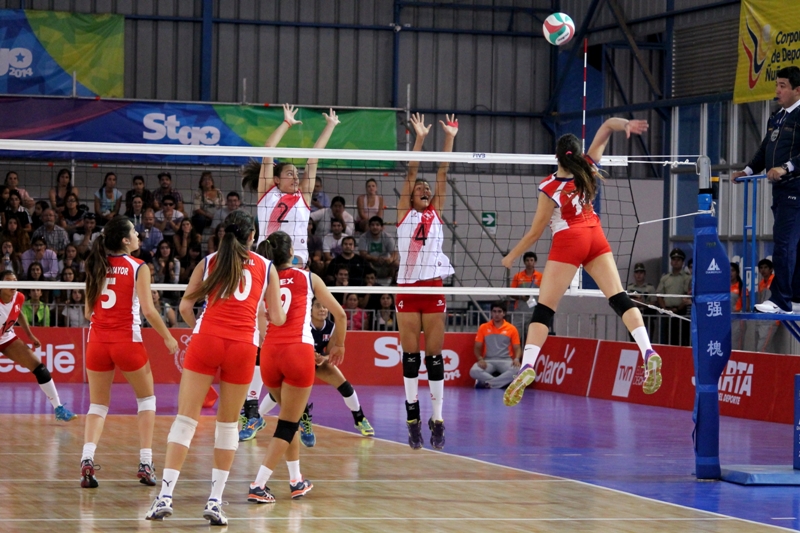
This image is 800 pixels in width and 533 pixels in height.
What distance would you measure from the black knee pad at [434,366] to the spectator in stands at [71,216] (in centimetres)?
858

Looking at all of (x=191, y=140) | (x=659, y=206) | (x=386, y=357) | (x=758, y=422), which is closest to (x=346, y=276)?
→ (x=386, y=357)

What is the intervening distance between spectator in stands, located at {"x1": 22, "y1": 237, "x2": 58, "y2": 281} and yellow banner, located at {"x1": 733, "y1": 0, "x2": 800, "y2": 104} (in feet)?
34.6

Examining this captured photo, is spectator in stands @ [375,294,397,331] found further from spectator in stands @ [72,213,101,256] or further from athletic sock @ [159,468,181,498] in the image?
athletic sock @ [159,468,181,498]

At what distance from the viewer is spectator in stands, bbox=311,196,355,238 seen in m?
15.9

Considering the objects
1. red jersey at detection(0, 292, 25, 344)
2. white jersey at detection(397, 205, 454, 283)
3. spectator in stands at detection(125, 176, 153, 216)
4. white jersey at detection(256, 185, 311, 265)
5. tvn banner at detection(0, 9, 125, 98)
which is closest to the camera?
white jersey at detection(397, 205, 454, 283)

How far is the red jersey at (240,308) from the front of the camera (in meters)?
6.12

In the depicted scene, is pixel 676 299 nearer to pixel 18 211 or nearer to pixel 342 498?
pixel 18 211

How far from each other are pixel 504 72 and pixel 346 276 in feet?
29.4

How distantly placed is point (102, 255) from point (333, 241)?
29.7 feet

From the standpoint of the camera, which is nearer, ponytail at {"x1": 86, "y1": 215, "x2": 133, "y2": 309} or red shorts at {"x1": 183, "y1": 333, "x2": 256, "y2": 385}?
red shorts at {"x1": 183, "y1": 333, "x2": 256, "y2": 385}

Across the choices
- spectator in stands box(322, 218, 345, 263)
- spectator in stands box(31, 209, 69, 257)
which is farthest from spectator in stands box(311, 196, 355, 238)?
spectator in stands box(31, 209, 69, 257)

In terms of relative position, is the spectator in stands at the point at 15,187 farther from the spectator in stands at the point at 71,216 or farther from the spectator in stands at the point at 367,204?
the spectator in stands at the point at 367,204

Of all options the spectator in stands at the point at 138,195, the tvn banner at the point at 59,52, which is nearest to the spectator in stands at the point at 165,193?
the spectator in stands at the point at 138,195

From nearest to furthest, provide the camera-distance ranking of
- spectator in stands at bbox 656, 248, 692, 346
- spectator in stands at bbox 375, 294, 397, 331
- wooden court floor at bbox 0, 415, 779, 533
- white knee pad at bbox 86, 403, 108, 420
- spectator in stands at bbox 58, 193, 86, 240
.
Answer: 1. wooden court floor at bbox 0, 415, 779, 533
2. white knee pad at bbox 86, 403, 108, 420
3. spectator in stands at bbox 656, 248, 692, 346
4. spectator in stands at bbox 375, 294, 397, 331
5. spectator in stands at bbox 58, 193, 86, 240
